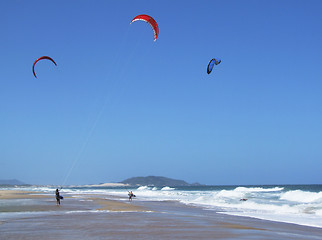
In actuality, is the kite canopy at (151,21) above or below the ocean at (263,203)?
above

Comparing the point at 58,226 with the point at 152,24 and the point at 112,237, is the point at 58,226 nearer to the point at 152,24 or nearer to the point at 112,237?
the point at 112,237

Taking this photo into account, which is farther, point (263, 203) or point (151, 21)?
point (263, 203)

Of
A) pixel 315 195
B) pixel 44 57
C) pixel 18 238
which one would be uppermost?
pixel 44 57

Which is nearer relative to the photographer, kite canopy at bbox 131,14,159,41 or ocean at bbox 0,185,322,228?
ocean at bbox 0,185,322,228

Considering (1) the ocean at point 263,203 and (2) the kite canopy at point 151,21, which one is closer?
(1) the ocean at point 263,203

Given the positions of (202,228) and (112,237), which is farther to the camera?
(202,228)

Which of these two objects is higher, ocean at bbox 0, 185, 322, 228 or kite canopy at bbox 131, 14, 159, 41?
kite canopy at bbox 131, 14, 159, 41

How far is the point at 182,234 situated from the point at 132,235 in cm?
141

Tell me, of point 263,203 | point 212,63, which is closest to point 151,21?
point 212,63

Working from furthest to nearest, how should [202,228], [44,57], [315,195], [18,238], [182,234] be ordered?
[315,195] → [44,57] → [202,228] → [182,234] → [18,238]

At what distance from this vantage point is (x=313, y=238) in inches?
386

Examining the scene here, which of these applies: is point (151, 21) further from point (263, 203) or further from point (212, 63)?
point (263, 203)

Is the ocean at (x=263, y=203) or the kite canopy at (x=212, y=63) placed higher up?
the kite canopy at (x=212, y=63)

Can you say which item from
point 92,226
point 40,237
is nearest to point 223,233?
point 92,226
